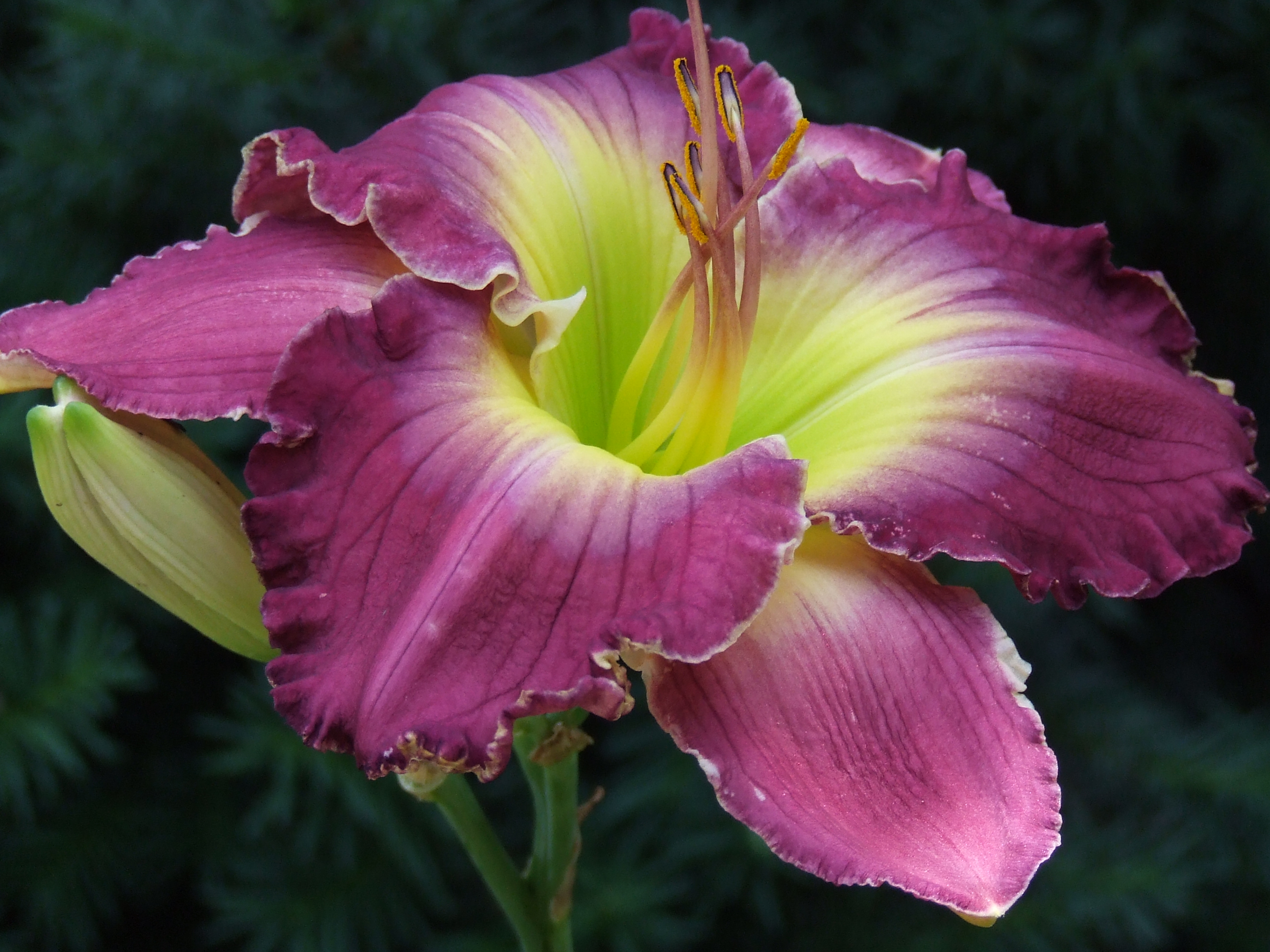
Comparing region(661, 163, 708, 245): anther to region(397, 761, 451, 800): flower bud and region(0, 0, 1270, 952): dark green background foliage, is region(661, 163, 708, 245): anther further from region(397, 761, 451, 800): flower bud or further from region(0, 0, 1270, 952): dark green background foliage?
region(0, 0, 1270, 952): dark green background foliage

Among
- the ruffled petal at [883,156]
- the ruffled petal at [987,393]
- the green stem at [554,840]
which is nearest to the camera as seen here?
the ruffled petal at [987,393]

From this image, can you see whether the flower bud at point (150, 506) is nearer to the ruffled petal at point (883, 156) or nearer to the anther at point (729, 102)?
the anther at point (729, 102)

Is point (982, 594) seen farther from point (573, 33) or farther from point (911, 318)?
point (573, 33)

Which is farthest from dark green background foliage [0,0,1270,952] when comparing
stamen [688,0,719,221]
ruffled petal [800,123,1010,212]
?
stamen [688,0,719,221]

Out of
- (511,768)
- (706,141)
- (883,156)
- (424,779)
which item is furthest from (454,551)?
(511,768)

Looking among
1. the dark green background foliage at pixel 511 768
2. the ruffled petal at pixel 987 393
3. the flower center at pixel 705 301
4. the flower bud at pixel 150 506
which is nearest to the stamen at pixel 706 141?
the flower center at pixel 705 301
